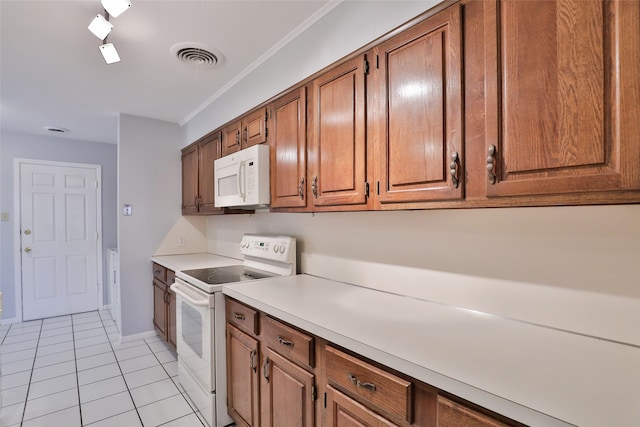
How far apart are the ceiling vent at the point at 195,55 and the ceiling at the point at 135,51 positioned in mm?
36

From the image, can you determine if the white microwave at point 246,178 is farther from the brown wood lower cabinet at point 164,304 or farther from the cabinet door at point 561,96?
the cabinet door at point 561,96

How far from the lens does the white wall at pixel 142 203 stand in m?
3.29

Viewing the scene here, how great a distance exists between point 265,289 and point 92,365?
2.15 m

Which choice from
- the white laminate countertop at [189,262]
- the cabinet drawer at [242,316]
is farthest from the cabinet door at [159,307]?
the cabinet drawer at [242,316]

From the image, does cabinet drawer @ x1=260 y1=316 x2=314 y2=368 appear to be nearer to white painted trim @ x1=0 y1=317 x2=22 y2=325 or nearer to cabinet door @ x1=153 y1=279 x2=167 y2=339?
cabinet door @ x1=153 y1=279 x2=167 y2=339

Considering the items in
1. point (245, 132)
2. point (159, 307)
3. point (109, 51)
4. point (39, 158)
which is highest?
point (109, 51)

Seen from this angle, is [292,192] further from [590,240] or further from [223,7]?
[590,240]

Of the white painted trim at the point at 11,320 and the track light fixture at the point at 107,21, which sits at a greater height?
the track light fixture at the point at 107,21

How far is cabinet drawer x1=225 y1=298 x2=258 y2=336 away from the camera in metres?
1.63

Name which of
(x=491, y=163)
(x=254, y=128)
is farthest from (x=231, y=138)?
(x=491, y=163)

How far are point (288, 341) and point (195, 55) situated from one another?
193cm

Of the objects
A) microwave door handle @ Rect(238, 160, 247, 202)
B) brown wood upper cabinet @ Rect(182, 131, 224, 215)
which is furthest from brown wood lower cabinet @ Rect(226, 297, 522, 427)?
brown wood upper cabinet @ Rect(182, 131, 224, 215)

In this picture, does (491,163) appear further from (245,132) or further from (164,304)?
(164,304)

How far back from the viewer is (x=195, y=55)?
2.13 m
